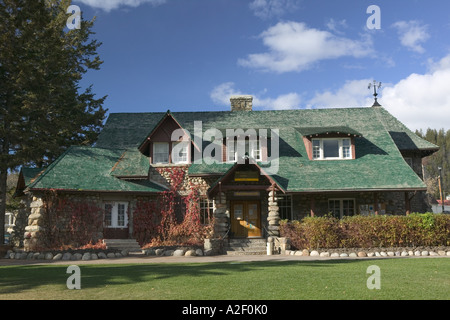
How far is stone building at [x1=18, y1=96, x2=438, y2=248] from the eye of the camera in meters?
21.0

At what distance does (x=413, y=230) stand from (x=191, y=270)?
11.8 m

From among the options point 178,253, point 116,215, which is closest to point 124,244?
point 116,215

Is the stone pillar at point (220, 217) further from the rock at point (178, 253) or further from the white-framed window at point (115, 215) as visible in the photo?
the white-framed window at point (115, 215)

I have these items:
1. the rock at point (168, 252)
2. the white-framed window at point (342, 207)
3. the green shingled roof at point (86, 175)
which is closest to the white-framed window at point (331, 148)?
the white-framed window at point (342, 207)

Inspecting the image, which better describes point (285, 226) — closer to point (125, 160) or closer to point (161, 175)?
point (161, 175)

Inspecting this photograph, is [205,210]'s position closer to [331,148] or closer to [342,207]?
[342,207]

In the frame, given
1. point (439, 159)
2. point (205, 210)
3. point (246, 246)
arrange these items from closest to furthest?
point (246, 246)
point (205, 210)
point (439, 159)

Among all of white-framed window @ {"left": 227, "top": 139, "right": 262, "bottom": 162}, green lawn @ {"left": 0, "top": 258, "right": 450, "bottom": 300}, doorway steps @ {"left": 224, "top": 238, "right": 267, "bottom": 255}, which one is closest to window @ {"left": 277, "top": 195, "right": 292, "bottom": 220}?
doorway steps @ {"left": 224, "top": 238, "right": 267, "bottom": 255}

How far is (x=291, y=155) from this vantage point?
→ 24062 mm

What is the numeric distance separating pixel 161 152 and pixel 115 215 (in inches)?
182

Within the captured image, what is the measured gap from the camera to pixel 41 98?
2375cm

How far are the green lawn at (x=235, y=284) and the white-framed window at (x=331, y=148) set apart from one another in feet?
38.7
